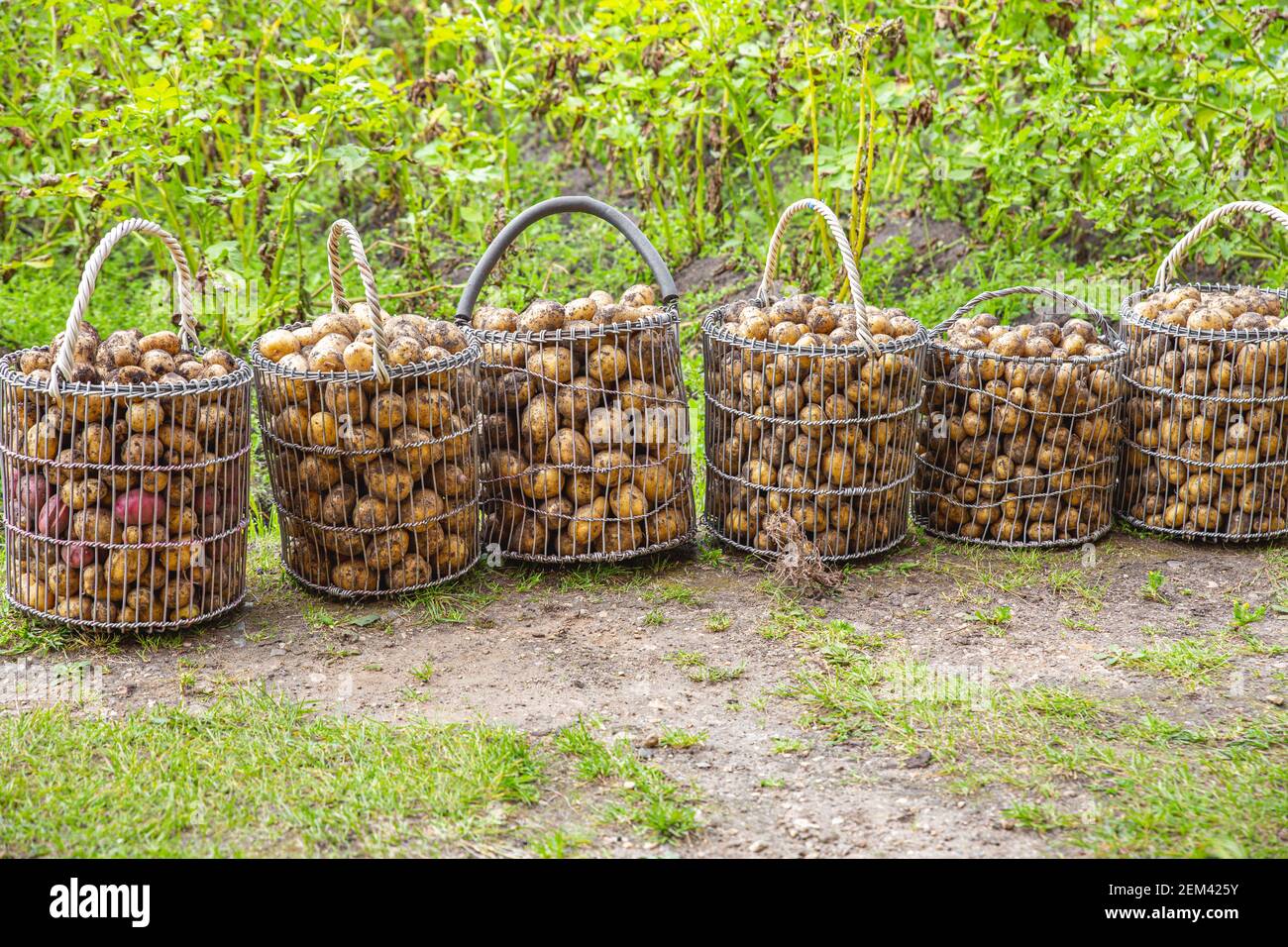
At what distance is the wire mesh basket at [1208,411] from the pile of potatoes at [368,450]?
236 centimetres

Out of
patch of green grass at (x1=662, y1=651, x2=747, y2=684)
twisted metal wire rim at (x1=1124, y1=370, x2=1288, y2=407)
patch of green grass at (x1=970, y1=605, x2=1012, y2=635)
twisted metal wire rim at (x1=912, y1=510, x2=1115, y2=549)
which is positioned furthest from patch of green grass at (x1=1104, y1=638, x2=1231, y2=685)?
Answer: patch of green grass at (x1=662, y1=651, x2=747, y2=684)

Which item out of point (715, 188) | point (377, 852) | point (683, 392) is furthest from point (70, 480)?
point (715, 188)

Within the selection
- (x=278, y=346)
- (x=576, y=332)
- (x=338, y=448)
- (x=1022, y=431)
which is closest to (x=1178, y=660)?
(x=1022, y=431)

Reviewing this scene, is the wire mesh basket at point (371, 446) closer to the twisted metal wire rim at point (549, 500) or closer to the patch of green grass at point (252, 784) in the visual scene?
the twisted metal wire rim at point (549, 500)

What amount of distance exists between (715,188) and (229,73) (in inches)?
98.0

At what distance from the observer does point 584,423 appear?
4219mm

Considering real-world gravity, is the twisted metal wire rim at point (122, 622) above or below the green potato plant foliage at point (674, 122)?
below

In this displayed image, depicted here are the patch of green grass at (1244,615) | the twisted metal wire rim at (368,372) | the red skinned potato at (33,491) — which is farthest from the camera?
the patch of green grass at (1244,615)

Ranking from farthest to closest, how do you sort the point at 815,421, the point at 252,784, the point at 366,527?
the point at 815,421 → the point at 366,527 → the point at 252,784

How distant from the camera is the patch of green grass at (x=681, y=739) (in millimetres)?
3238

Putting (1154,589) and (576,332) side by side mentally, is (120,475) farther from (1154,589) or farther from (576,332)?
(1154,589)

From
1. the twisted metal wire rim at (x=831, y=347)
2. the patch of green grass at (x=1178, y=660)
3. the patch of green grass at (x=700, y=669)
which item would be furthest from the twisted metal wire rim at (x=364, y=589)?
the patch of green grass at (x=1178, y=660)

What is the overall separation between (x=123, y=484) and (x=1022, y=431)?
2.87 meters

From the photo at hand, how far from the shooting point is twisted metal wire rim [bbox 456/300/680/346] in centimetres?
414
